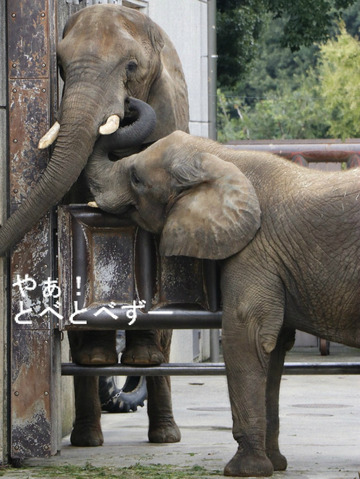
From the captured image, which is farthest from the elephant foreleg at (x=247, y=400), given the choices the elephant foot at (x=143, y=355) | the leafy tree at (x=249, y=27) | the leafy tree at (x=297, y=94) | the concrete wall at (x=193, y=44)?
the leafy tree at (x=297, y=94)

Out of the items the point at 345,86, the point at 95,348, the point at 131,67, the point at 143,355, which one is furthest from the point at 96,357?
the point at 345,86

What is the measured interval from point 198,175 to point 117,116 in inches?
31.0

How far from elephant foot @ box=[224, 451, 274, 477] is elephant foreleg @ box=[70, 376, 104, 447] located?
1913mm

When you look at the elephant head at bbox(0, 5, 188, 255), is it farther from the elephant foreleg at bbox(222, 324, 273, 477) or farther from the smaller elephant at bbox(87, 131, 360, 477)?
the elephant foreleg at bbox(222, 324, 273, 477)

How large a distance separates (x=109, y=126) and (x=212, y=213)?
937mm

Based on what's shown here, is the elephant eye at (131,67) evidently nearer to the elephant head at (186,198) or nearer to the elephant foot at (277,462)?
the elephant head at (186,198)

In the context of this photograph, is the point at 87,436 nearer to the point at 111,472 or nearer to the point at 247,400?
the point at 111,472

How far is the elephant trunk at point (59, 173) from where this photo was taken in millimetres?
7879

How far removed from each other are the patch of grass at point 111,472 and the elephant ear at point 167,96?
91.5 inches

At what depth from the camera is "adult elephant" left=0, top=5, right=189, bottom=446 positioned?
311 inches

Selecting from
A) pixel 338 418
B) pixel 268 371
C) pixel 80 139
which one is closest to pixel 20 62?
pixel 80 139

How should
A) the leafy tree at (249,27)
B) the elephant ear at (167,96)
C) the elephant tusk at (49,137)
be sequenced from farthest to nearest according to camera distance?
the leafy tree at (249,27) < the elephant ear at (167,96) < the elephant tusk at (49,137)

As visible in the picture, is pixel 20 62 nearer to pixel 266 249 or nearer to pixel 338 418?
pixel 266 249

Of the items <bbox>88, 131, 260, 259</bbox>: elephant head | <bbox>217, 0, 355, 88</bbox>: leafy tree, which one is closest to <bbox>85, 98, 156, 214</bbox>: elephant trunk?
<bbox>88, 131, 260, 259</bbox>: elephant head
